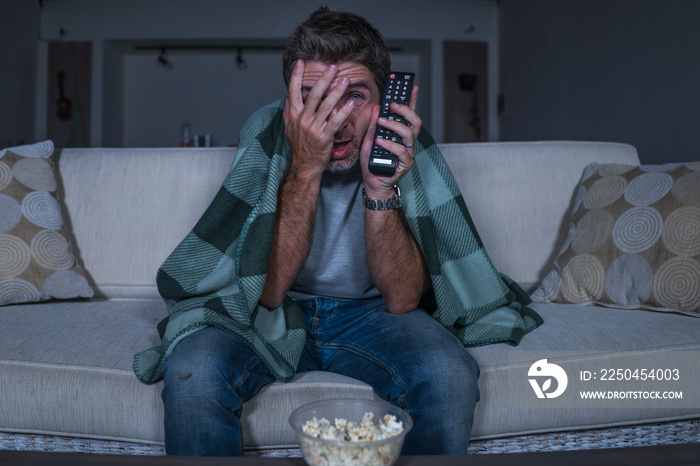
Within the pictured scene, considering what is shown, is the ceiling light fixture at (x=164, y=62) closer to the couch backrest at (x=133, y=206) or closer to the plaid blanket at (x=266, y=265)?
the couch backrest at (x=133, y=206)

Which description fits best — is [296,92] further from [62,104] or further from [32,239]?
[62,104]

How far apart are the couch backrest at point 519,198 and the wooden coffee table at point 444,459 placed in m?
0.89

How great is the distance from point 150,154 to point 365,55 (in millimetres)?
744

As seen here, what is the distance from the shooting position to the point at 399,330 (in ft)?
3.19

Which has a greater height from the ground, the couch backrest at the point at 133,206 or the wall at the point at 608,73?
the wall at the point at 608,73

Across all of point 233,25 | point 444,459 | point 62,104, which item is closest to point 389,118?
point 444,459

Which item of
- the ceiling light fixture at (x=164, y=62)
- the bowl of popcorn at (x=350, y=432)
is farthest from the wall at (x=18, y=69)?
the bowl of popcorn at (x=350, y=432)

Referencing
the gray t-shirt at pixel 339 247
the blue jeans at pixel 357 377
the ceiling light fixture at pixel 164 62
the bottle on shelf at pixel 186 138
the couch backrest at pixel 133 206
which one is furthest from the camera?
the ceiling light fixture at pixel 164 62

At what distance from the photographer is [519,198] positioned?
4.87 feet

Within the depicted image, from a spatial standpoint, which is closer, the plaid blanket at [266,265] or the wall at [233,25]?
the plaid blanket at [266,265]

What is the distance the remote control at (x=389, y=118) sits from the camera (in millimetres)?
916

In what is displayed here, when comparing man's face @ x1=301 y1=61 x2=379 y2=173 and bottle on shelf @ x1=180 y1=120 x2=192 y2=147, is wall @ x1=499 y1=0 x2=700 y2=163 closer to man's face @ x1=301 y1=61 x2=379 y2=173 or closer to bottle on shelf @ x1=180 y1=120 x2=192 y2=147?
man's face @ x1=301 y1=61 x2=379 y2=173

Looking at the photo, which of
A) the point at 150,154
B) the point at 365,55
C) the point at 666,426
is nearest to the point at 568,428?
the point at 666,426

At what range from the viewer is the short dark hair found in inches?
39.8
